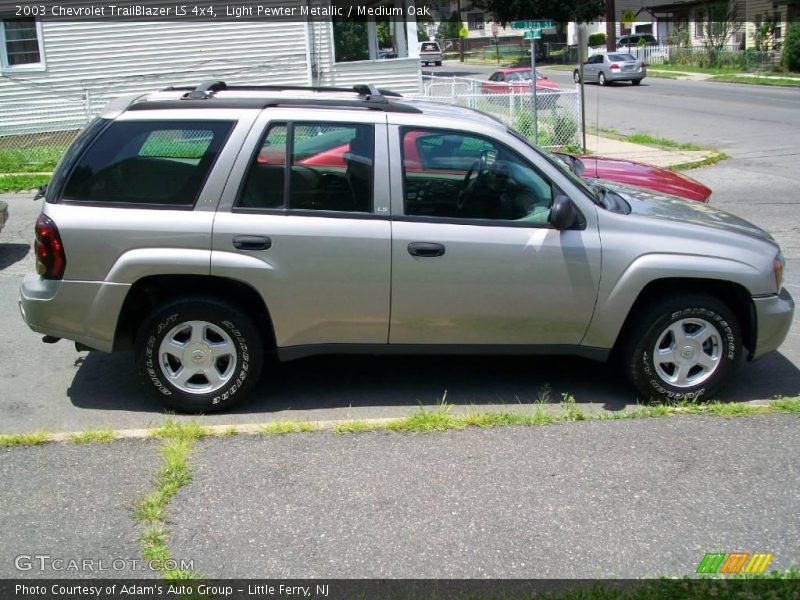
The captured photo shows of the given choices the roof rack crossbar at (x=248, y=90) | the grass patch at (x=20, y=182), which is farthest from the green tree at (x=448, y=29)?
the roof rack crossbar at (x=248, y=90)

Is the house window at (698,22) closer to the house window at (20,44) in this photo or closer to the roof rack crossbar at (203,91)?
the house window at (20,44)

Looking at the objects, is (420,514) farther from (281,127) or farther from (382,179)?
(281,127)

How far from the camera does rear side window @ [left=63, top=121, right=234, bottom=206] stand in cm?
501

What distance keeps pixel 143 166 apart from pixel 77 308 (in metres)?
0.91

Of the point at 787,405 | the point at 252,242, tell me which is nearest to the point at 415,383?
the point at 252,242

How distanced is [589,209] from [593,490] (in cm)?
172

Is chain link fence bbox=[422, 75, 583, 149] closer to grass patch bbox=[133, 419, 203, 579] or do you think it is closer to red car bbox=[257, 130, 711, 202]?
red car bbox=[257, 130, 711, 202]

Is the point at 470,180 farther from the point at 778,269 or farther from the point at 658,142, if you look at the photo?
the point at 658,142

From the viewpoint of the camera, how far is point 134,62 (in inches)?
794

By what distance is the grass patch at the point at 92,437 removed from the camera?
4711 millimetres

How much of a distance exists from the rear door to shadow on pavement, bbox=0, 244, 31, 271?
5.09m

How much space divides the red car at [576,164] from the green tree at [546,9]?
5161 centimetres

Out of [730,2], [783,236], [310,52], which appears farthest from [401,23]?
[730,2]
